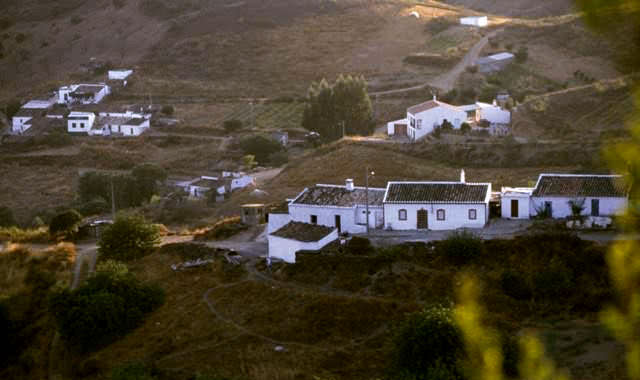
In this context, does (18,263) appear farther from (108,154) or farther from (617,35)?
(617,35)

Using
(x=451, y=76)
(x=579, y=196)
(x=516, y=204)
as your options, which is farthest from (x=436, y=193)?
(x=451, y=76)

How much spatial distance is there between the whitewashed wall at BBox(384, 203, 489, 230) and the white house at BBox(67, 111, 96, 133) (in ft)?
103

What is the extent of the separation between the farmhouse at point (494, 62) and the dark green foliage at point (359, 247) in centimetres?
3059

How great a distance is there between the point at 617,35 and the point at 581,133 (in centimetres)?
3706

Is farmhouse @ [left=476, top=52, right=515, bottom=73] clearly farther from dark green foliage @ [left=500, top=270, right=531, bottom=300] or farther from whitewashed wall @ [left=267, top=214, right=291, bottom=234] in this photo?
dark green foliage @ [left=500, top=270, right=531, bottom=300]

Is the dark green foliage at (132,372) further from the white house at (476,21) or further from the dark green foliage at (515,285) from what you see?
the white house at (476,21)

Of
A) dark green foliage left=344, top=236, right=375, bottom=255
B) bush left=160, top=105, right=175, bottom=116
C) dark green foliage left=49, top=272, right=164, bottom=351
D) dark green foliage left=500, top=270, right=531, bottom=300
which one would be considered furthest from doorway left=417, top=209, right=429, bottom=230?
bush left=160, top=105, right=175, bottom=116

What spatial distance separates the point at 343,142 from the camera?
40.4 meters

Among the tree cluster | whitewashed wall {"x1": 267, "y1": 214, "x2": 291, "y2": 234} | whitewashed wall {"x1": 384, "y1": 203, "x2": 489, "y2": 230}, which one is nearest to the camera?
whitewashed wall {"x1": 384, "y1": 203, "x2": 489, "y2": 230}

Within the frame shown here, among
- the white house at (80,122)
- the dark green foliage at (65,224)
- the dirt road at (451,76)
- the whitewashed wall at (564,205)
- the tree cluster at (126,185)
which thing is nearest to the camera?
the whitewashed wall at (564,205)

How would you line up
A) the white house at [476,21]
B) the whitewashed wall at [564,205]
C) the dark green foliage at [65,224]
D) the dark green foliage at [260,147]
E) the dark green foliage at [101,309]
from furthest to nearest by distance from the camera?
the white house at [476,21], the dark green foliage at [260,147], the dark green foliage at [65,224], the whitewashed wall at [564,205], the dark green foliage at [101,309]

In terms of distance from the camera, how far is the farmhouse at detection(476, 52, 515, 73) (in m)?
52.8

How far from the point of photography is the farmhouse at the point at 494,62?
173 feet

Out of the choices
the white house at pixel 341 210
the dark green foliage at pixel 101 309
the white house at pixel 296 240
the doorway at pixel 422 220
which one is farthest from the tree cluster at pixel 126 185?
the doorway at pixel 422 220
